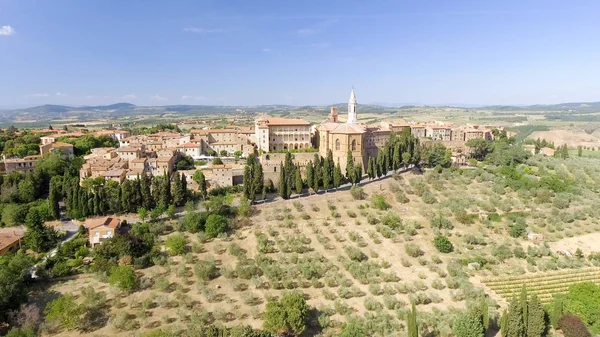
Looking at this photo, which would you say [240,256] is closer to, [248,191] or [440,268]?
[248,191]

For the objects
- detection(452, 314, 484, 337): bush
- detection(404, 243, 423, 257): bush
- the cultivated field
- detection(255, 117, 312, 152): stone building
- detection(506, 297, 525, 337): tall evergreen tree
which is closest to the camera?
detection(452, 314, 484, 337): bush

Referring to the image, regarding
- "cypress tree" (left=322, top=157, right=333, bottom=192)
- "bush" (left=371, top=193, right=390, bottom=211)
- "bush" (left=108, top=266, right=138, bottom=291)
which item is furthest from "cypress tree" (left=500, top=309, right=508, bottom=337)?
"cypress tree" (left=322, top=157, right=333, bottom=192)

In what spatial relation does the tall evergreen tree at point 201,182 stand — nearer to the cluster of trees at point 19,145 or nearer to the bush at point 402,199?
the bush at point 402,199

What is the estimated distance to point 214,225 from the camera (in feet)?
111

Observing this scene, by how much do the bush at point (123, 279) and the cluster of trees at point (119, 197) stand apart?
39.7ft

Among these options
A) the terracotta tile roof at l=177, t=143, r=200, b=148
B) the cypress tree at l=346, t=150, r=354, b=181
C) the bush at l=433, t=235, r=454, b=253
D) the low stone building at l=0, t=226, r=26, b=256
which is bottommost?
the bush at l=433, t=235, r=454, b=253

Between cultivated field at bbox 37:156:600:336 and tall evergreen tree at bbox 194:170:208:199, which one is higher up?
tall evergreen tree at bbox 194:170:208:199

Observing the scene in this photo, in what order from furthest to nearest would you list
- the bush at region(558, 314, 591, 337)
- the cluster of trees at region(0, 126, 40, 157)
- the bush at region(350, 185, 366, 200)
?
the cluster of trees at region(0, 126, 40, 157) → the bush at region(350, 185, 366, 200) → the bush at region(558, 314, 591, 337)

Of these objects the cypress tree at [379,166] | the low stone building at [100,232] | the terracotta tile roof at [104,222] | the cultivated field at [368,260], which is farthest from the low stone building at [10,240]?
the cypress tree at [379,166]

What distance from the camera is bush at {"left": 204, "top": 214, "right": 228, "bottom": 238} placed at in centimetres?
3356

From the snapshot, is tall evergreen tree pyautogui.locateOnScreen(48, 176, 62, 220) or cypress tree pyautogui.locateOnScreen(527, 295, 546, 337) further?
tall evergreen tree pyautogui.locateOnScreen(48, 176, 62, 220)

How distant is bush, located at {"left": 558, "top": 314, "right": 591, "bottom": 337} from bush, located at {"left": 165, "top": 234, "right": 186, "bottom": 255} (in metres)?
27.0

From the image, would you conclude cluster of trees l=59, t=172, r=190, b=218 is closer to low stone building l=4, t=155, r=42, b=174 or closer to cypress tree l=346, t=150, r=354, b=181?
low stone building l=4, t=155, r=42, b=174

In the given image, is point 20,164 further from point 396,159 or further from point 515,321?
point 515,321
